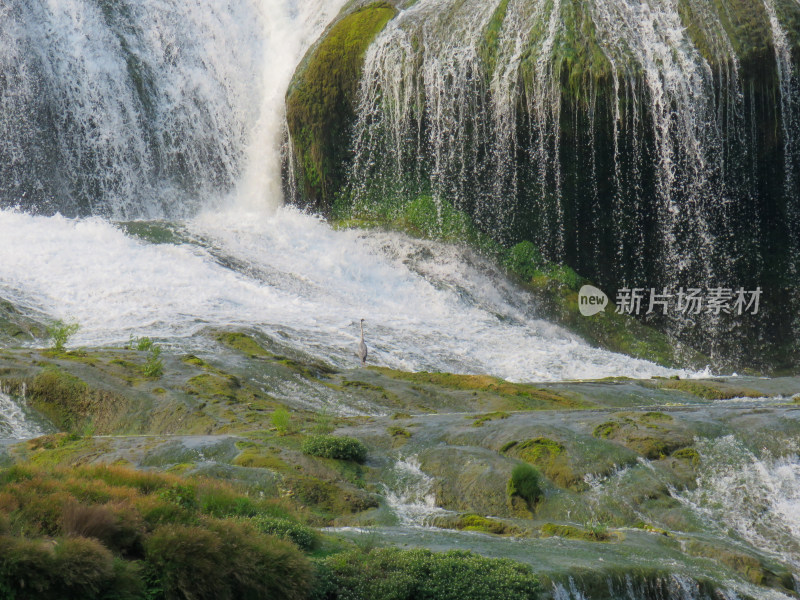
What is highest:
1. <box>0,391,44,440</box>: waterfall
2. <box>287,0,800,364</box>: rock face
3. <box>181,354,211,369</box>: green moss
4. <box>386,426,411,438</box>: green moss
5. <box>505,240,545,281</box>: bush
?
<box>287,0,800,364</box>: rock face

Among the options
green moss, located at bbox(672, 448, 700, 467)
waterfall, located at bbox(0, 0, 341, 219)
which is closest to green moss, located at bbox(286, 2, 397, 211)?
waterfall, located at bbox(0, 0, 341, 219)

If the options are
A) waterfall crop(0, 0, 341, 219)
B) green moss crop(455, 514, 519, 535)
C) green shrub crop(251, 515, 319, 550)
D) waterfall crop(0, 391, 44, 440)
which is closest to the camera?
green shrub crop(251, 515, 319, 550)

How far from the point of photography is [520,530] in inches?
382

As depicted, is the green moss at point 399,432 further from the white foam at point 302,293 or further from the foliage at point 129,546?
the white foam at point 302,293

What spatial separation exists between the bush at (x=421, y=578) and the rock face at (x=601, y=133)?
→ 25868 millimetres

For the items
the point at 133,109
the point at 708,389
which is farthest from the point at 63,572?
the point at 133,109

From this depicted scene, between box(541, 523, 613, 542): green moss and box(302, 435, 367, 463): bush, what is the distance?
10.5 feet

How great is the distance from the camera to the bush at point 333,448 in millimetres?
11953

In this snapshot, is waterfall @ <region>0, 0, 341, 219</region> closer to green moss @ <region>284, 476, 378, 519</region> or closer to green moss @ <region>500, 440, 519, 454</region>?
green moss @ <region>500, 440, 519, 454</region>

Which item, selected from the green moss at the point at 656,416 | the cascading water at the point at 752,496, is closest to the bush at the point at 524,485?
the cascading water at the point at 752,496

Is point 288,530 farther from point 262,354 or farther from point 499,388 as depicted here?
point 262,354

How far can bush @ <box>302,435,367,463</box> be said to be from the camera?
11953 millimetres

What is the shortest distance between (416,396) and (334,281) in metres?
11.1

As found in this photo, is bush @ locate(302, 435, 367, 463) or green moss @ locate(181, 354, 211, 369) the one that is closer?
bush @ locate(302, 435, 367, 463)
